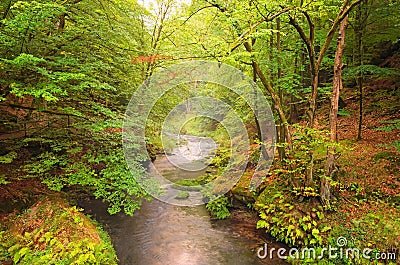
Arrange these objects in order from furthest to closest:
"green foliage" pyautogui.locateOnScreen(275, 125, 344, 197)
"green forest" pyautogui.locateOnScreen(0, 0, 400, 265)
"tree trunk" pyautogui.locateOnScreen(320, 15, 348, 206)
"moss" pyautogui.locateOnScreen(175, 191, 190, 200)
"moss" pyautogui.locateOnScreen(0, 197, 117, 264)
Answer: "moss" pyautogui.locateOnScreen(175, 191, 190, 200) < "tree trunk" pyautogui.locateOnScreen(320, 15, 348, 206) < "green foliage" pyautogui.locateOnScreen(275, 125, 344, 197) < "green forest" pyautogui.locateOnScreen(0, 0, 400, 265) < "moss" pyautogui.locateOnScreen(0, 197, 117, 264)

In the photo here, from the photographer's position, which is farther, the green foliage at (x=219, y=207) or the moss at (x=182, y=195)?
the moss at (x=182, y=195)

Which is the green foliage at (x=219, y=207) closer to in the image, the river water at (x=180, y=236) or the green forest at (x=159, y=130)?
the green forest at (x=159, y=130)

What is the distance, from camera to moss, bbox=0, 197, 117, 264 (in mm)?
4852

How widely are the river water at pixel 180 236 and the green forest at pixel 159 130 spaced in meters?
0.14

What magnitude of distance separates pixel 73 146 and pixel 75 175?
1127mm

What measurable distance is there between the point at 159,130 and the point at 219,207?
12.3ft

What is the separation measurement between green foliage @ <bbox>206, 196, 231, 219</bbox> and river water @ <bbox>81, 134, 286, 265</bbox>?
0.79 feet

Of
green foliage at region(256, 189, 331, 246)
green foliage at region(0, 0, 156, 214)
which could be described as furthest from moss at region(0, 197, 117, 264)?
green foliage at region(256, 189, 331, 246)

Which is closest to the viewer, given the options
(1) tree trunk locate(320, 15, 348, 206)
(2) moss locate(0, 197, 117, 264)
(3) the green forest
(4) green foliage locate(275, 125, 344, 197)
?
(2) moss locate(0, 197, 117, 264)

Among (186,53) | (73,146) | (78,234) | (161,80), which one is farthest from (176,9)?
(78,234)

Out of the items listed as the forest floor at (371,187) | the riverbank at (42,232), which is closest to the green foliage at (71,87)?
the riverbank at (42,232)

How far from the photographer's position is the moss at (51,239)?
4.85 meters

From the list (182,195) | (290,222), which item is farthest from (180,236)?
(182,195)

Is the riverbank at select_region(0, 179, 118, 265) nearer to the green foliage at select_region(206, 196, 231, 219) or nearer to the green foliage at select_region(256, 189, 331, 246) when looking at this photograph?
the green foliage at select_region(206, 196, 231, 219)
